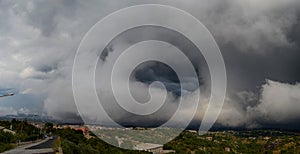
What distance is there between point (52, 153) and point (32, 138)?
46.6m

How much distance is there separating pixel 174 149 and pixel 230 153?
116ft

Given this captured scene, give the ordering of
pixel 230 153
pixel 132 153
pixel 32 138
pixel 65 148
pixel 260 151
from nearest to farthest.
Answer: pixel 65 148
pixel 32 138
pixel 132 153
pixel 230 153
pixel 260 151

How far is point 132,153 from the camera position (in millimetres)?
107062

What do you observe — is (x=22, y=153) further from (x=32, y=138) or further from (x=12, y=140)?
(x=32, y=138)

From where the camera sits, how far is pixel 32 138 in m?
83.5

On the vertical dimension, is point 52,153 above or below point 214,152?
above

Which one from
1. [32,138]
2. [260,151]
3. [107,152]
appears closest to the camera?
[32,138]

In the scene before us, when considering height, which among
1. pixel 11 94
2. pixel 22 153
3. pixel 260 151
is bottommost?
pixel 260 151

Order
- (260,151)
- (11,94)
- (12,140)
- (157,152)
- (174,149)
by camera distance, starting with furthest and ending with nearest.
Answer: (260,151) → (174,149) → (157,152) → (12,140) → (11,94)

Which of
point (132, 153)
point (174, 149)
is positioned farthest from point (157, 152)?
point (132, 153)

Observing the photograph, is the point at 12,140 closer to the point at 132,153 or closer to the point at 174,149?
the point at 132,153

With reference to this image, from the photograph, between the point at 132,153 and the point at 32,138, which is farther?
the point at 132,153

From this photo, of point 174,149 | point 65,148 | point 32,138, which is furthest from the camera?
point 174,149

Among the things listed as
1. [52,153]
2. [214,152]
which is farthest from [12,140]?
[214,152]
